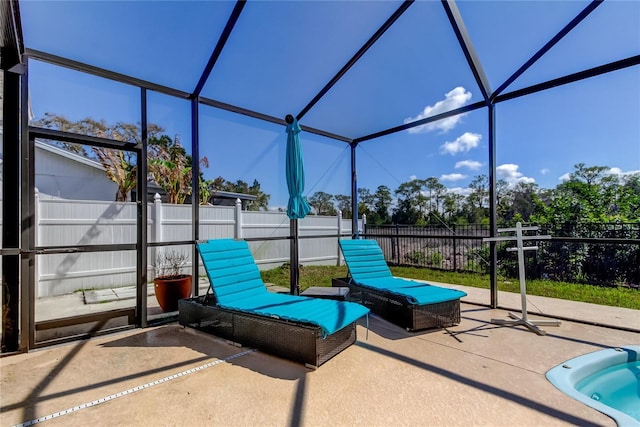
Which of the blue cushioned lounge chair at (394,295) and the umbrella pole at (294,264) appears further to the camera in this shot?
the umbrella pole at (294,264)

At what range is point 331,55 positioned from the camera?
4453 millimetres

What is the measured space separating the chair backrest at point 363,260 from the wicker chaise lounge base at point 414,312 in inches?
20.6

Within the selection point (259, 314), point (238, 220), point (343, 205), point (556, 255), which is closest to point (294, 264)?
point (259, 314)

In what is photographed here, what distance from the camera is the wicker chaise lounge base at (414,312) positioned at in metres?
3.67

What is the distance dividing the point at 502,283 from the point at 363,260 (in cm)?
373

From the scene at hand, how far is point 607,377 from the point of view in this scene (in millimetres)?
2766

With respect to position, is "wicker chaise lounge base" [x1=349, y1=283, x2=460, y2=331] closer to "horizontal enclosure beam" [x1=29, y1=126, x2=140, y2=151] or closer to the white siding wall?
"horizontal enclosure beam" [x1=29, y1=126, x2=140, y2=151]

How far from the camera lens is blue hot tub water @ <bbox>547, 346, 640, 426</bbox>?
2.55 m

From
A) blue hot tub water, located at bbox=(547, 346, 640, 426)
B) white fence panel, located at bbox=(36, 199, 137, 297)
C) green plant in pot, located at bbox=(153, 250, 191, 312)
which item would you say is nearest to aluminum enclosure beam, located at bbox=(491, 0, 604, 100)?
blue hot tub water, located at bbox=(547, 346, 640, 426)

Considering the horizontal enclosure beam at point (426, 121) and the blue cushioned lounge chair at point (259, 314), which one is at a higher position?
the horizontal enclosure beam at point (426, 121)

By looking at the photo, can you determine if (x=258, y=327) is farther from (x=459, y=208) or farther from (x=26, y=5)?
(x=459, y=208)

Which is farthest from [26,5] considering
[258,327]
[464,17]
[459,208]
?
[459,208]

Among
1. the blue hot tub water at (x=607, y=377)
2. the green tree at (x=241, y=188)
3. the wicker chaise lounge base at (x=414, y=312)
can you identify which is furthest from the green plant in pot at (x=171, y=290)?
the green tree at (x=241, y=188)

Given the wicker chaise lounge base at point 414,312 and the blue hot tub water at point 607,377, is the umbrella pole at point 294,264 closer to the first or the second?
the wicker chaise lounge base at point 414,312
